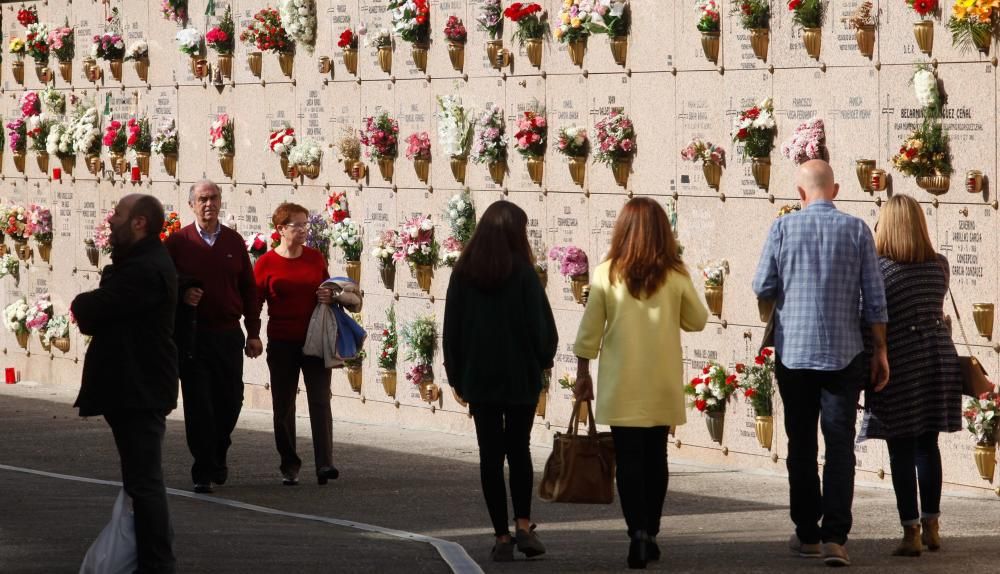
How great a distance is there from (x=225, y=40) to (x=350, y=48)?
156cm

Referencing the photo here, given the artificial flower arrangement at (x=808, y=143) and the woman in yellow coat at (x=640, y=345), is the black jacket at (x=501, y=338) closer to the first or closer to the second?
the woman in yellow coat at (x=640, y=345)

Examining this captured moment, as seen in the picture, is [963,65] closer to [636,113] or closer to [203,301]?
[636,113]

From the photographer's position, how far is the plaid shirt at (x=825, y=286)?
648cm

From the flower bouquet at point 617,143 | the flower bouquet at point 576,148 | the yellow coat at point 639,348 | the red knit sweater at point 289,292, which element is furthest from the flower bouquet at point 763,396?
the yellow coat at point 639,348

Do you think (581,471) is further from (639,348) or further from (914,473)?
(914,473)

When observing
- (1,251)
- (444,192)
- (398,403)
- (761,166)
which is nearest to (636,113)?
(761,166)

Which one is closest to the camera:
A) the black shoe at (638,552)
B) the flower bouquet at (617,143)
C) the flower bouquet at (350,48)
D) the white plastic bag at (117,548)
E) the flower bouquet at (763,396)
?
the white plastic bag at (117,548)

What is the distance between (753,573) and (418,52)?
628 centimetres

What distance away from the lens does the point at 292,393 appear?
30.0 ft

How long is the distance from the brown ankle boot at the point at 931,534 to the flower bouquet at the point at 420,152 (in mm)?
5616

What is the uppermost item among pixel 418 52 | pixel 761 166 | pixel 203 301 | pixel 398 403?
pixel 418 52

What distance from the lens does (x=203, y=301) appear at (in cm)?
891

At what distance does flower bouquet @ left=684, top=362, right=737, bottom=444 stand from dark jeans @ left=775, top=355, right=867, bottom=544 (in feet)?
10.6

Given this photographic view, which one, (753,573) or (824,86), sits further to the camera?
(824,86)
